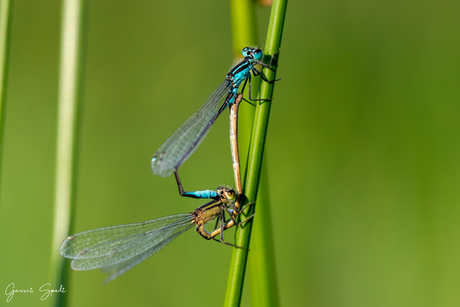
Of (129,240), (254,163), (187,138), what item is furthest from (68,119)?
(129,240)

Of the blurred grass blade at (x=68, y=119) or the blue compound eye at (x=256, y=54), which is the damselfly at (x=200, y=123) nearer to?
the blue compound eye at (x=256, y=54)

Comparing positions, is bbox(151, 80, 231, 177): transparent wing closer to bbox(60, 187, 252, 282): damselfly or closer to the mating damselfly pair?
the mating damselfly pair

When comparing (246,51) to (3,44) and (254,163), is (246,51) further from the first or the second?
(3,44)

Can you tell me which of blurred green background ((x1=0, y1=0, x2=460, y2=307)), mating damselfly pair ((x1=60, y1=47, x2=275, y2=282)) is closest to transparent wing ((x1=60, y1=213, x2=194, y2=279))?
mating damselfly pair ((x1=60, y1=47, x2=275, y2=282))

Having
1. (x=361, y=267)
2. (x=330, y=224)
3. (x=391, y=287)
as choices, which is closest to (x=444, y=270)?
(x=391, y=287)

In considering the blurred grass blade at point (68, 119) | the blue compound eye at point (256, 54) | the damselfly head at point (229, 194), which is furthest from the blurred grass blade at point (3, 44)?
the blue compound eye at point (256, 54)

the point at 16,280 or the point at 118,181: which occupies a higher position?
the point at 118,181

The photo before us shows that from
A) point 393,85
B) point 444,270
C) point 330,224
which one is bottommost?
point 444,270

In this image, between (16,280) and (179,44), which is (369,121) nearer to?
(179,44)
